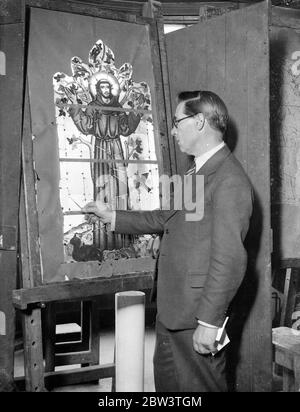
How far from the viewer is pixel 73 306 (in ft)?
16.0

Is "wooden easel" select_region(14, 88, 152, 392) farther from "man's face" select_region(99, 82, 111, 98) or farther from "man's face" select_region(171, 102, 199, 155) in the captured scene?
"man's face" select_region(171, 102, 199, 155)

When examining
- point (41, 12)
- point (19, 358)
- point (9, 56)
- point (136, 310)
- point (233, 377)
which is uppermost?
point (41, 12)

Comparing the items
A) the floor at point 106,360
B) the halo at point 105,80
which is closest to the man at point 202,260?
the halo at point 105,80

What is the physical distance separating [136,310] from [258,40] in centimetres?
129

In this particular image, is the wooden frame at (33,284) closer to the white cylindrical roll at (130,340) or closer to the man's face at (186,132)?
the white cylindrical roll at (130,340)

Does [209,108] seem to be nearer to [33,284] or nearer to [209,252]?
[209,252]

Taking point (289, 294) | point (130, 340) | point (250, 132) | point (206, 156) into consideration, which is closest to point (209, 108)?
point (206, 156)

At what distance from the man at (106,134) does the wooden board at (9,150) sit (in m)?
0.27

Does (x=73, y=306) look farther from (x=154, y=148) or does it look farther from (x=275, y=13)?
(x=275, y=13)

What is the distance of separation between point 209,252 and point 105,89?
35.7 inches

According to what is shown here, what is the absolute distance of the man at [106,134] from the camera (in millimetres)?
2297
